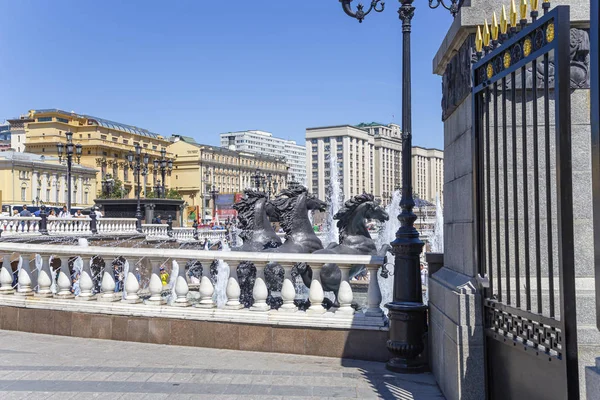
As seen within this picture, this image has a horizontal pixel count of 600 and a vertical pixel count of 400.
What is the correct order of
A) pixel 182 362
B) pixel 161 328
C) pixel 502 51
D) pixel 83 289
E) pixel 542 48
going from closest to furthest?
1. pixel 542 48
2. pixel 502 51
3. pixel 182 362
4. pixel 161 328
5. pixel 83 289

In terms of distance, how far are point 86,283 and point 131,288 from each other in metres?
0.71

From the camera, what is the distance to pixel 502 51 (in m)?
4.07

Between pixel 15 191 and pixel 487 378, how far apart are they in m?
75.3

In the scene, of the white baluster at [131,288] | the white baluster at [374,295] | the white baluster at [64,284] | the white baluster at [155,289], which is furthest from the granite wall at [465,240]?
the white baluster at [64,284]

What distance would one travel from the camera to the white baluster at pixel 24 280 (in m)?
8.46

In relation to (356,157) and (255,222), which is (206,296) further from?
(356,157)

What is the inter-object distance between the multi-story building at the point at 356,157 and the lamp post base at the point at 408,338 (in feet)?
451

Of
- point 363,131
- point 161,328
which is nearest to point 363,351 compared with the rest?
point 161,328

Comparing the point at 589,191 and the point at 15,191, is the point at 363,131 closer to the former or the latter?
the point at 15,191

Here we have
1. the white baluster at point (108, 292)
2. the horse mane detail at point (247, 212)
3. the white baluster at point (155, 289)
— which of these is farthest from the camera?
the horse mane detail at point (247, 212)

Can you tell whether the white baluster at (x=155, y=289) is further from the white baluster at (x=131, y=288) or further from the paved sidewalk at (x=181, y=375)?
the paved sidewalk at (x=181, y=375)

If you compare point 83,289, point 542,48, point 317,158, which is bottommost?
point 83,289

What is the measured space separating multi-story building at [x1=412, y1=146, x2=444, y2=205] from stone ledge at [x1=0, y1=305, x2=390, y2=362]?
143664 mm

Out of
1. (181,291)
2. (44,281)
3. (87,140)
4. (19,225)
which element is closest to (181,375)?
(181,291)
